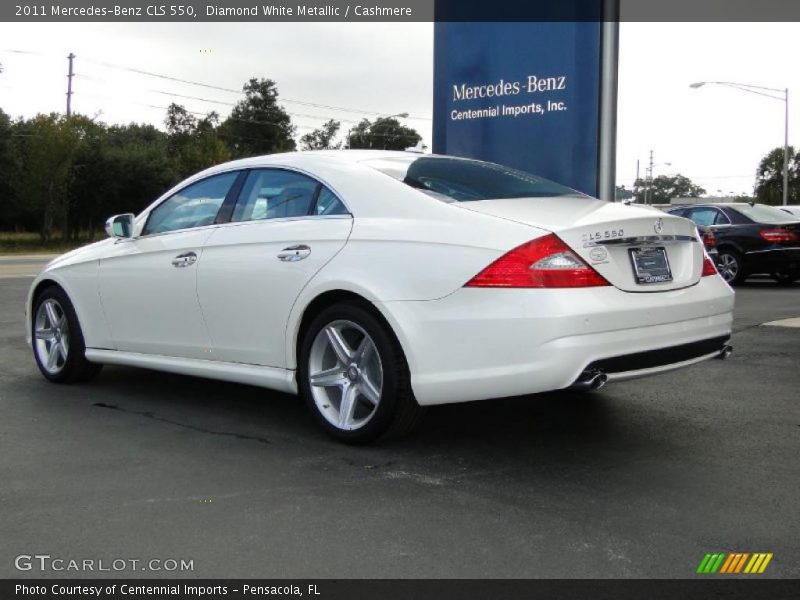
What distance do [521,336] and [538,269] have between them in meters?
0.31

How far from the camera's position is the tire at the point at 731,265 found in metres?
15.9

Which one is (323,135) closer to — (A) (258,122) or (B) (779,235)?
(A) (258,122)

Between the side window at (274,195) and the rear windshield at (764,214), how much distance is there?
12521 millimetres

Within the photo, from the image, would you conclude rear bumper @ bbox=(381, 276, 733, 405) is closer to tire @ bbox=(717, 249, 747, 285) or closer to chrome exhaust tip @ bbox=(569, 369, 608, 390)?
chrome exhaust tip @ bbox=(569, 369, 608, 390)

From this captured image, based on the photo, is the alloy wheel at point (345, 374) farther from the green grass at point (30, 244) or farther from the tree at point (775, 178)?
the tree at point (775, 178)

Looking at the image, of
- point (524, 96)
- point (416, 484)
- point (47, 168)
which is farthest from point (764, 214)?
point (47, 168)

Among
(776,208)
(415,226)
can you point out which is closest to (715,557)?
(415,226)

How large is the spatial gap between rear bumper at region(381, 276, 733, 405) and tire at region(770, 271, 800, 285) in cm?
1248

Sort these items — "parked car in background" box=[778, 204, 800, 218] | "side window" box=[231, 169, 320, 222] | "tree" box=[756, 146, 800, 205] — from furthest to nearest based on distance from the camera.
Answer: "tree" box=[756, 146, 800, 205] → "parked car in background" box=[778, 204, 800, 218] → "side window" box=[231, 169, 320, 222]

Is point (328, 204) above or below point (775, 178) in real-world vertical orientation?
below

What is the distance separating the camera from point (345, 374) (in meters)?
4.70

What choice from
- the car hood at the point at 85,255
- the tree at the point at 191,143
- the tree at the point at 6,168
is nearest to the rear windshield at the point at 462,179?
the car hood at the point at 85,255

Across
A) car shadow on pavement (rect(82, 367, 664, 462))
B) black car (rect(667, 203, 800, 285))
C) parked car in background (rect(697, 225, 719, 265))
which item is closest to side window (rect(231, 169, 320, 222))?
car shadow on pavement (rect(82, 367, 664, 462))

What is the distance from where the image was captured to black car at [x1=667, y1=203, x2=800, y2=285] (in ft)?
51.2
